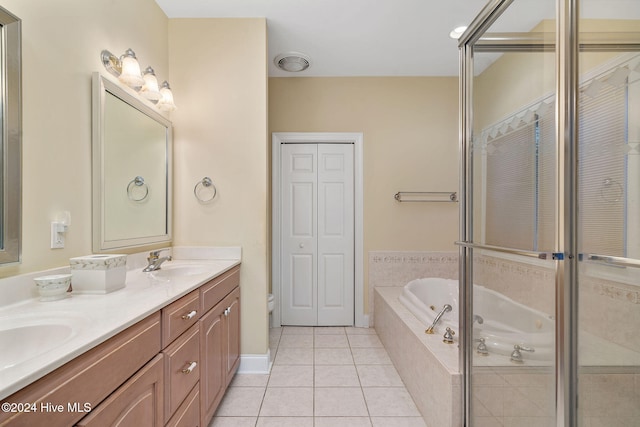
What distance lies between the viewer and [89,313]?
0.92 m

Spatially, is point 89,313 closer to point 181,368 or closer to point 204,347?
point 181,368

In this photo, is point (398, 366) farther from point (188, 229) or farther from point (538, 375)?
point (188, 229)

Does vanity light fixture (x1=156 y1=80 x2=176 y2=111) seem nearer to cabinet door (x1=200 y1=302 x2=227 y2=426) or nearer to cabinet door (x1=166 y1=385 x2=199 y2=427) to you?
cabinet door (x1=200 y1=302 x2=227 y2=426)

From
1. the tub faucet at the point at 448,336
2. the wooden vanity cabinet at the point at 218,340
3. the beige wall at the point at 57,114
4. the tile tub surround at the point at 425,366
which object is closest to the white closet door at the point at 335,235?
the tile tub surround at the point at 425,366

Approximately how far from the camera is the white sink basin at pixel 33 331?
81 cm

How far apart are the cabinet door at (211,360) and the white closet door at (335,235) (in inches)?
60.7

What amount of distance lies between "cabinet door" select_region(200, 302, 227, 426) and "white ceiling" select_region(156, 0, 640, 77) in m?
2.08

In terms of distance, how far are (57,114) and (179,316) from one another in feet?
3.36

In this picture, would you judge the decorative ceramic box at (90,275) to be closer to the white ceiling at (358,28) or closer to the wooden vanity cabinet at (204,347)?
the wooden vanity cabinet at (204,347)

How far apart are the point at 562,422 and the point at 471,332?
1.70 ft

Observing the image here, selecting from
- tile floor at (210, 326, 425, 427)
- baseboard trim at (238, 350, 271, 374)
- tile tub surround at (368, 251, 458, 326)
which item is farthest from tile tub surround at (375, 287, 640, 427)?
baseboard trim at (238, 350, 271, 374)

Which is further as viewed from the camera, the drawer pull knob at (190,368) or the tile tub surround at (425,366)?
the tile tub surround at (425,366)

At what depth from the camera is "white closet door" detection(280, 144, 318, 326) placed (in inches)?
125

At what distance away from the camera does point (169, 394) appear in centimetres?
108
